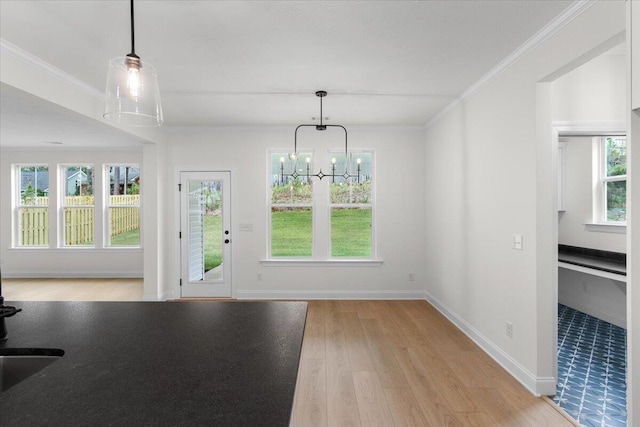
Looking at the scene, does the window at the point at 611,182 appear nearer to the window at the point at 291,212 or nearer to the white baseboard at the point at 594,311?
the white baseboard at the point at 594,311

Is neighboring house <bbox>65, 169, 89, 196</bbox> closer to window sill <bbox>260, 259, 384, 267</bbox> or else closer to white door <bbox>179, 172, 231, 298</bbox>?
white door <bbox>179, 172, 231, 298</bbox>

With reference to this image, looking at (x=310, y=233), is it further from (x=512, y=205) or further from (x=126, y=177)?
(x=126, y=177)

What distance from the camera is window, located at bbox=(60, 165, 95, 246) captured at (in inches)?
280

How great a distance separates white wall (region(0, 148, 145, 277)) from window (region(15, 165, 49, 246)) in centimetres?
16

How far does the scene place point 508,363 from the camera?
9.62ft

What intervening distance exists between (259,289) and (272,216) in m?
1.15

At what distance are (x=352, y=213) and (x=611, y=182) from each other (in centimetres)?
327

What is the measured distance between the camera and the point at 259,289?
5.22 meters

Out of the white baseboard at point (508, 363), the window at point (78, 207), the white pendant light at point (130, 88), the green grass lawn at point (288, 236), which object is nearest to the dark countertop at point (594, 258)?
the white baseboard at point (508, 363)

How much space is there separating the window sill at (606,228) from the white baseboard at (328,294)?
2289 millimetres

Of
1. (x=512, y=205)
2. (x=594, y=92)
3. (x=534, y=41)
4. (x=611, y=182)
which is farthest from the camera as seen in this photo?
(x=611, y=182)

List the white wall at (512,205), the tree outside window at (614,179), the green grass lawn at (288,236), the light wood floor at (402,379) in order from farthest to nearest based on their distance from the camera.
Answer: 1. the green grass lawn at (288,236)
2. the tree outside window at (614,179)
3. the white wall at (512,205)
4. the light wood floor at (402,379)

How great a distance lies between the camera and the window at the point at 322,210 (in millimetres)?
5266

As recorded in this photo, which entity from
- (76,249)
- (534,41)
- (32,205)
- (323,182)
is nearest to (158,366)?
(534,41)
